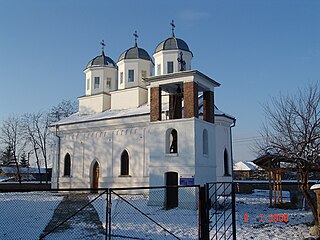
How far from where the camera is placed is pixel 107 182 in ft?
85.0

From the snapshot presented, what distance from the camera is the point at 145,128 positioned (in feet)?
81.3

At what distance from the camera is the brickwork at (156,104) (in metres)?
19.5

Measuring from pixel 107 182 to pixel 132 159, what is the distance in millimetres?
2824

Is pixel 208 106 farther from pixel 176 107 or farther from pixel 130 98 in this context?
pixel 130 98

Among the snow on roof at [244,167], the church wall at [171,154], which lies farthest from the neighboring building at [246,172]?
the church wall at [171,154]

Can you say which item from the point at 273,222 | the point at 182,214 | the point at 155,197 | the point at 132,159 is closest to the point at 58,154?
the point at 132,159

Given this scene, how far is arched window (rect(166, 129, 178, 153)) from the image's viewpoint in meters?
19.2

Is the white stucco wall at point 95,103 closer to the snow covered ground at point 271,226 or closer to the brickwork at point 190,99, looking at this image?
the brickwork at point 190,99

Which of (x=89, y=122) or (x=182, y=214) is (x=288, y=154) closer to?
(x=182, y=214)

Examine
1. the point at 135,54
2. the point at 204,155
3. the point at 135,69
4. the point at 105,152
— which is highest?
the point at 135,54

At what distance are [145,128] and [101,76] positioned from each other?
10.3 metres

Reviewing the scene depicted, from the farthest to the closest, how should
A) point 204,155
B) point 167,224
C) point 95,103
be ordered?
point 95,103 < point 204,155 < point 167,224

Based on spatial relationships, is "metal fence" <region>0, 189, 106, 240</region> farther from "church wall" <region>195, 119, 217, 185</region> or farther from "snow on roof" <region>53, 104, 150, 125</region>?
"snow on roof" <region>53, 104, 150, 125</region>
